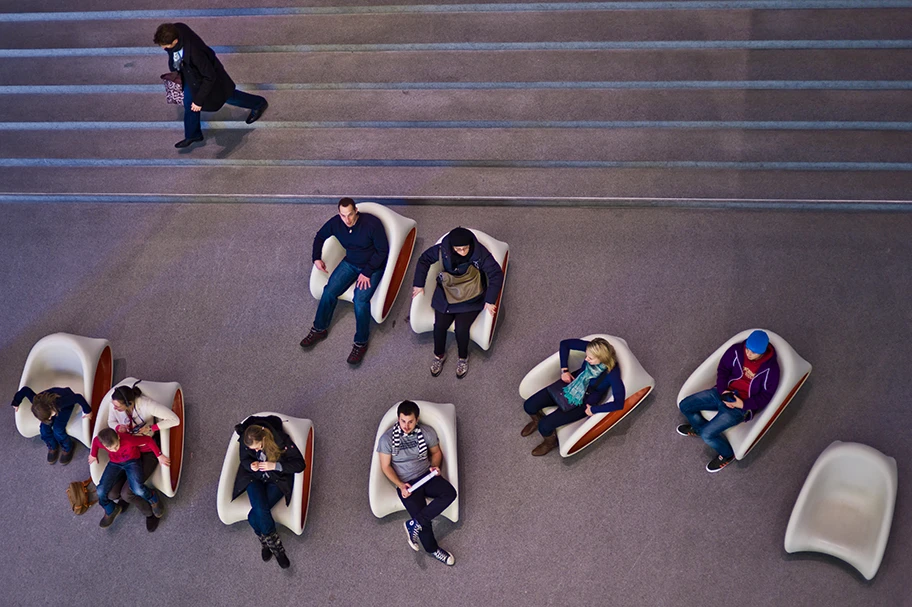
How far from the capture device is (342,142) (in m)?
6.68

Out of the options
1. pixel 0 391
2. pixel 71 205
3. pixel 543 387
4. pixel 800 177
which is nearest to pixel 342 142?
pixel 71 205

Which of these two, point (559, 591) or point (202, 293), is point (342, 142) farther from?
point (559, 591)

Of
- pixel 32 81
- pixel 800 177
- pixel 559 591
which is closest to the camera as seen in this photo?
pixel 559 591

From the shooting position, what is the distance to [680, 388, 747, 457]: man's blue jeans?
4.93 meters

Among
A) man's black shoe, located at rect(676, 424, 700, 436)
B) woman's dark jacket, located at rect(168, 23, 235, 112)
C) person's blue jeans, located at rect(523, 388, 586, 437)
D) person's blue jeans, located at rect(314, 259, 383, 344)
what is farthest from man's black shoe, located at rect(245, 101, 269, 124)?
man's black shoe, located at rect(676, 424, 700, 436)

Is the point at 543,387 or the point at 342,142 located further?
the point at 342,142

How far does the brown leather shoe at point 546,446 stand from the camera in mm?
5262

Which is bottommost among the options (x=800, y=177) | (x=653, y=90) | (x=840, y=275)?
(x=840, y=275)

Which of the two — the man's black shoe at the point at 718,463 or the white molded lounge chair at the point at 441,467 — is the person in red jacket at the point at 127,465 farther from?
the man's black shoe at the point at 718,463

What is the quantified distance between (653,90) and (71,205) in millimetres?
4940

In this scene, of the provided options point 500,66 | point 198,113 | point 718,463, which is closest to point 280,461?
point 718,463

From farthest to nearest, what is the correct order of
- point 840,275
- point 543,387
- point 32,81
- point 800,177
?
point 32,81, point 800,177, point 840,275, point 543,387

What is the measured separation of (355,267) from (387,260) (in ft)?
0.78

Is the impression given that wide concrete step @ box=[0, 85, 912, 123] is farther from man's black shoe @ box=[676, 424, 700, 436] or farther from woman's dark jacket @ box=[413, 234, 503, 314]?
man's black shoe @ box=[676, 424, 700, 436]
